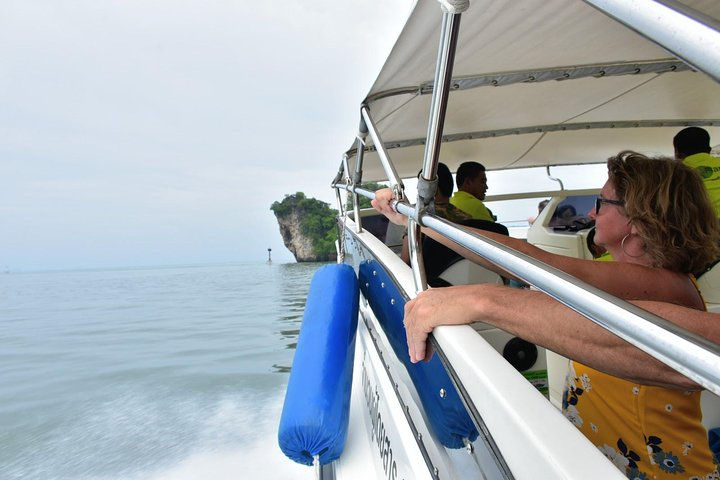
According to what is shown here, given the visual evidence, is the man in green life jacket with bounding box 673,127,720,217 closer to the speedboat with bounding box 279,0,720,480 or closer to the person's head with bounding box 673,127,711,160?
the person's head with bounding box 673,127,711,160

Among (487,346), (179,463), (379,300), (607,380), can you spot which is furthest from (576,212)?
(179,463)

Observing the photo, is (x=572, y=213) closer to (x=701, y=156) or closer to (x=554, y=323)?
(x=701, y=156)

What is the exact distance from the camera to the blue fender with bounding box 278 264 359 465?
58.6 inches

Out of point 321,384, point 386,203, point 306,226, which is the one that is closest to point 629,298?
point 386,203

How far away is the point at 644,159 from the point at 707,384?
3.41ft

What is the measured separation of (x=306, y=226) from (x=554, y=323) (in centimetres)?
5844

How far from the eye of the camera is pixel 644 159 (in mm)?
1201

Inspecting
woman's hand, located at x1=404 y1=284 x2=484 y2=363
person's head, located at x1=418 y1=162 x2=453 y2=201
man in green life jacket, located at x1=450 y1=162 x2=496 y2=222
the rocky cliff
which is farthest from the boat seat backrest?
the rocky cliff

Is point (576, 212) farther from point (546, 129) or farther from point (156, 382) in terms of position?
point (156, 382)

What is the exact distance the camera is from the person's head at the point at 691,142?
8.13ft

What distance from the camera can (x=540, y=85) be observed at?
2.47 m

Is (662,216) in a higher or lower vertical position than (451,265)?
higher

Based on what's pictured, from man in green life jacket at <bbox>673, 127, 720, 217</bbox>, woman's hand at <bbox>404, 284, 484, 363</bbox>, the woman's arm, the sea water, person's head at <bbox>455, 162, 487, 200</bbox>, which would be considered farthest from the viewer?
person's head at <bbox>455, 162, 487, 200</bbox>

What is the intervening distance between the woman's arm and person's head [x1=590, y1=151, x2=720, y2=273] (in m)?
0.46
